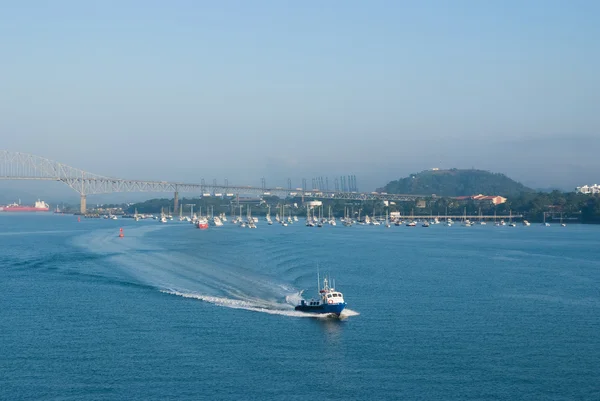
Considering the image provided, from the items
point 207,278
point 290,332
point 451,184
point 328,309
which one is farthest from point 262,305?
point 451,184

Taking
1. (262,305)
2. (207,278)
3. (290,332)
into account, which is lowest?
(290,332)

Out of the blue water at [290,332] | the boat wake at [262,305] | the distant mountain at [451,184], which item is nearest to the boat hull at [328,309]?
the boat wake at [262,305]

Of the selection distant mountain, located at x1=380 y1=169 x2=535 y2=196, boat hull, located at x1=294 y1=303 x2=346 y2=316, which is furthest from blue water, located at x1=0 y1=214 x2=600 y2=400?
distant mountain, located at x1=380 y1=169 x2=535 y2=196

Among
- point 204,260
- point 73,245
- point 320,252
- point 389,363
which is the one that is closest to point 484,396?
point 389,363

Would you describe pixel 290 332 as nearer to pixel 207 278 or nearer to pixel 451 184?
pixel 207 278

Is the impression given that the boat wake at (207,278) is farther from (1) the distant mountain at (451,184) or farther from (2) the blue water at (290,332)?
(1) the distant mountain at (451,184)

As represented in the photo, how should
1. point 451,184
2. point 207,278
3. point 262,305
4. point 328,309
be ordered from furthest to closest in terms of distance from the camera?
point 451,184
point 207,278
point 262,305
point 328,309

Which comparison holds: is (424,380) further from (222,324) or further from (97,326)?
(97,326)
